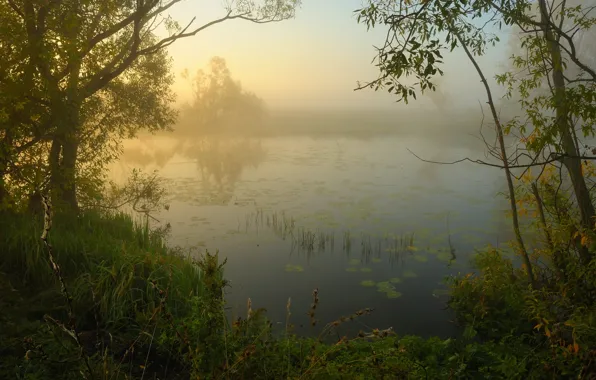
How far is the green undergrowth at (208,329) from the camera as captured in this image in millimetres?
3580

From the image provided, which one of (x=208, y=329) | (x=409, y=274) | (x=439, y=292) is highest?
(x=208, y=329)

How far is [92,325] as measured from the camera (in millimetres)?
5938

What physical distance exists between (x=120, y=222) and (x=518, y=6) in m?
11.2

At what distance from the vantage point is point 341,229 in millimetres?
14016

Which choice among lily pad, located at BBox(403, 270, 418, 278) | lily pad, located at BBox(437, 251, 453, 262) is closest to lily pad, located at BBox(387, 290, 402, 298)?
lily pad, located at BBox(403, 270, 418, 278)

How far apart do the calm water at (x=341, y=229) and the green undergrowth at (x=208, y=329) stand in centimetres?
119

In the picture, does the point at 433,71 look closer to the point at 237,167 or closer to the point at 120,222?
the point at 120,222

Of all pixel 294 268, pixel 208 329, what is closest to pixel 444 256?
pixel 294 268

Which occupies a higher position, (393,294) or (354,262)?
(354,262)

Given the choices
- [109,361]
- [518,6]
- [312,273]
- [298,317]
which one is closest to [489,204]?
[312,273]

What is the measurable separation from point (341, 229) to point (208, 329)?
1004 cm

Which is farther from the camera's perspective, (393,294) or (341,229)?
(341,229)

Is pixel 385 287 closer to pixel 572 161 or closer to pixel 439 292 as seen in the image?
pixel 439 292

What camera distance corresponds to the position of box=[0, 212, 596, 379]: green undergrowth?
141 inches
